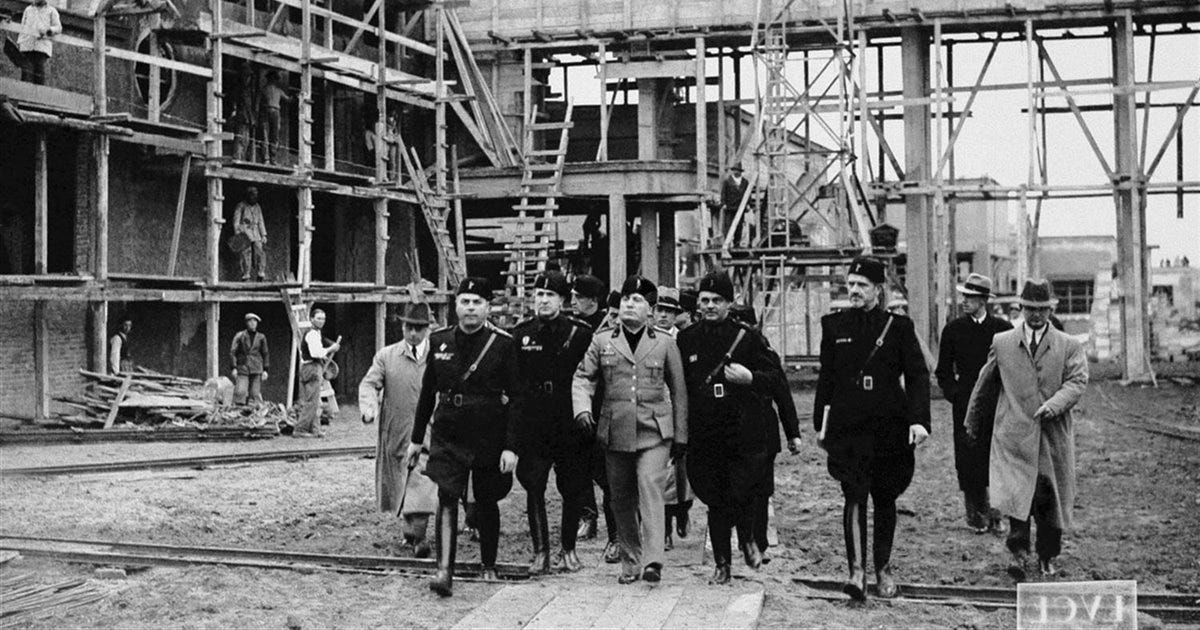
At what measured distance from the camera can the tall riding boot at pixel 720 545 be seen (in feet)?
30.3

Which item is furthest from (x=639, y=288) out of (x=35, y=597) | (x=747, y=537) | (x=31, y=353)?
(x=31, y=353)

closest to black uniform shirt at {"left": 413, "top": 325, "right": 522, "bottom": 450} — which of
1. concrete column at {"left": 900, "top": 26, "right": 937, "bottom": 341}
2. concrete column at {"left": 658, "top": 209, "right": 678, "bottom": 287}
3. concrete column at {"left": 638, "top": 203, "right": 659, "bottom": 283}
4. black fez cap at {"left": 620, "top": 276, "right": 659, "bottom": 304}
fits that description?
black fez cap at {"left": 620, "top": 276, "right": 659, "bottom": 304}

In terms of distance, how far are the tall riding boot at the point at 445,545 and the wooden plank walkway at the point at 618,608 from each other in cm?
38

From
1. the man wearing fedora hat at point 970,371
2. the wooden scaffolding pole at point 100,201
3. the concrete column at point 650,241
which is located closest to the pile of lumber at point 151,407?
the wooden scaffolding pole at point 100,201

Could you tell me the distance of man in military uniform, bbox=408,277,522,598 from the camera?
9.26 metres

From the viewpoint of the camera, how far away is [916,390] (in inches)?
348

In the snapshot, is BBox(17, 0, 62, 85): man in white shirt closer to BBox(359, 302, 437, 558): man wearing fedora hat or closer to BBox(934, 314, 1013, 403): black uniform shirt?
BBox(359, 302, 437, 558): man wearing fedora hat

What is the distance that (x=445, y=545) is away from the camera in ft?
29.8

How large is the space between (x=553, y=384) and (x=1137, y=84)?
21470 mm

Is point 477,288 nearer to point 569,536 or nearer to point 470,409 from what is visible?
point 470,409

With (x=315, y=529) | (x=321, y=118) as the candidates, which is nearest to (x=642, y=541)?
(x=315, y=529)

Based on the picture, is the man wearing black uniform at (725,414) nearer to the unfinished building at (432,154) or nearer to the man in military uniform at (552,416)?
the man in military uniform at (552,416)

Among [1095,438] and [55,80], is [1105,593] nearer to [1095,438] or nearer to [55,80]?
[1095,438]

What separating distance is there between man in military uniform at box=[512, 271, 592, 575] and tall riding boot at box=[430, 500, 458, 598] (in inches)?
25.7
